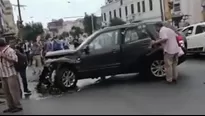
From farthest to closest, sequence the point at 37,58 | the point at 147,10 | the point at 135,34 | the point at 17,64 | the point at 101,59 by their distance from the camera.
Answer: the point at 147,10
the point at 37,58
the point at 135,34
the point at 101,59
the point at 17,64

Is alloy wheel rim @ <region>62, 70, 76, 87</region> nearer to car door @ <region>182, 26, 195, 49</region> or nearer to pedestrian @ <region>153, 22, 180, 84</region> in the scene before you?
pedestrian @ <region>153, 22, 180, 84</region>

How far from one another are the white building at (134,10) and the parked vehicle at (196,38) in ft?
145

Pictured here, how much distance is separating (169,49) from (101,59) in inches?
81.1

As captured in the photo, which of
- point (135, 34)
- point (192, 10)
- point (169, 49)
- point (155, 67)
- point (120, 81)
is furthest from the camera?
point (192, 10)

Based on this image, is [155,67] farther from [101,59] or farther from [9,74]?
[9,74]

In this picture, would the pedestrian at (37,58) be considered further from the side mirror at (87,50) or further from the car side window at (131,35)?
the car side window at (131,35)

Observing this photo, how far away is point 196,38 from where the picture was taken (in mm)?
17266

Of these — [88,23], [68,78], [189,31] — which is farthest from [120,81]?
[88,23]

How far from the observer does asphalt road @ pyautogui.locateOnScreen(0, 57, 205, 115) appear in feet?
26.5

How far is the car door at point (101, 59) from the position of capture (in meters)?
11.7

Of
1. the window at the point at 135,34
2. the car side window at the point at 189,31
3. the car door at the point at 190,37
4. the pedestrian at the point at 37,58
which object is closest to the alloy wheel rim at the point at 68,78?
the window at the point at 135,34

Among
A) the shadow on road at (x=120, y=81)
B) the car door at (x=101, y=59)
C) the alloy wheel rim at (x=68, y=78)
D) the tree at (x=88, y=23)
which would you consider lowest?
the shadow on road at (x=120, y=81)

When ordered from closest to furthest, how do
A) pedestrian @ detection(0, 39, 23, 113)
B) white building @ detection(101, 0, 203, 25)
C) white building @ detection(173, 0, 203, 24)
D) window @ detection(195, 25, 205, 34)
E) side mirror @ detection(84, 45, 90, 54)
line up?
pedestrian @ detection(0, 39, 23, 113), side mirror @ detection(84, 45, 90, 54), window @ detection(195, 25, 205, 34), white building @ detection(173, 0, 203, 24), white building @ detection(101, 0, 203, 25)

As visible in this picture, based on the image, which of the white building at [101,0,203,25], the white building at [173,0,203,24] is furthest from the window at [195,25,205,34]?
the white building at [173,0,203,24]
